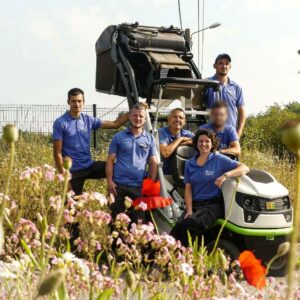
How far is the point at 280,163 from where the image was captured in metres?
12.1

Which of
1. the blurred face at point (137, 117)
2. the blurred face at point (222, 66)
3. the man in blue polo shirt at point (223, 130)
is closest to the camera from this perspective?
the blurred face at point (137, 117)

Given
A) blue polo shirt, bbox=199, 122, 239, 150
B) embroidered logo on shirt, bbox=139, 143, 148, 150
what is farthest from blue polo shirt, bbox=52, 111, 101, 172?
blue polo shirt, bbox=199, 122, 239, 150

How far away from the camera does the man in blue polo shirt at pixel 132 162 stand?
636cm

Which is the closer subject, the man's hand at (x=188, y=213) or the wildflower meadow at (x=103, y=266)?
the wildflower meadow at (x=103, y=266)

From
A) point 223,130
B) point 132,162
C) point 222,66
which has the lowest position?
point 132,162

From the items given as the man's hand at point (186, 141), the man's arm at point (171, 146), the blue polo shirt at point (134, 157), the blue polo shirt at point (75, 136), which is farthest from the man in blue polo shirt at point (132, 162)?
the blue polo shirt at point (75, 136)

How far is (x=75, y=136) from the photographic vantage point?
22.3ft

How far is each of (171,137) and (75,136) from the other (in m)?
1.01

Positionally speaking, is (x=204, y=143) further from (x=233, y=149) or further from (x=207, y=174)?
(x=233, y=149)

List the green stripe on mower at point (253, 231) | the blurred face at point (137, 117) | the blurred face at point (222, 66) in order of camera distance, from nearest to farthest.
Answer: the green stripe on mower at point (253, 231) < the blurred face at point (137, 117) < the blurred face at point (222, 66)

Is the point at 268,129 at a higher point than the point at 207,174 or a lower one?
higher

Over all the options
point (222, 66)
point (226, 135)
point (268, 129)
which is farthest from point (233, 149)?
point (268, 129)

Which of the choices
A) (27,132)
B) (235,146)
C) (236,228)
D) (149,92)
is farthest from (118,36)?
(27,132)

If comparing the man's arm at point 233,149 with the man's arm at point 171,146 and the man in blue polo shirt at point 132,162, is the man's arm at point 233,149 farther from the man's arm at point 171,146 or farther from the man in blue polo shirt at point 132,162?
the man in blue polo shirt at point 132,162
